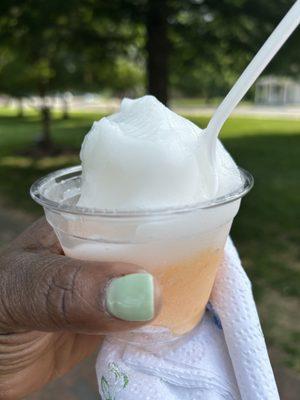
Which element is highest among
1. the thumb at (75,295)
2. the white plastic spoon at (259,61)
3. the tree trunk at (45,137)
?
the white plastic spoon at (259,61)

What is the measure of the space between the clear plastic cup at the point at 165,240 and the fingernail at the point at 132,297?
59mm

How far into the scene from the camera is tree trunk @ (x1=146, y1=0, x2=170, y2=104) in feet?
21.0

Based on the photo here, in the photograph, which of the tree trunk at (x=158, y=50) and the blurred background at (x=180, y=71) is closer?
the blurred background at (x=180, y=71)

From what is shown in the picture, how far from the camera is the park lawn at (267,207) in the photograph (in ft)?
12.6

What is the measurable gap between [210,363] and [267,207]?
5550 millimetres

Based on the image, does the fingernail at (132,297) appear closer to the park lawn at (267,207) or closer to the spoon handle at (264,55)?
the spoon handle at (264,55)

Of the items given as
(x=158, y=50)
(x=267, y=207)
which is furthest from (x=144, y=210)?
(x=158, y=50)

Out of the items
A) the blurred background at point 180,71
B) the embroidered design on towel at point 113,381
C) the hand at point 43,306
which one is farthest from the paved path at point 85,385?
the embroidered design on towel at point 113,381

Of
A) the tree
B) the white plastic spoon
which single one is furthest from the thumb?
the tree

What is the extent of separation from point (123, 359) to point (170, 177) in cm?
49

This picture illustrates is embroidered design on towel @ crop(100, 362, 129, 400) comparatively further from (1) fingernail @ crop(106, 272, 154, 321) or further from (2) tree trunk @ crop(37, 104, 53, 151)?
(2) tree trunk @ crop(37, 104, 53, 151)

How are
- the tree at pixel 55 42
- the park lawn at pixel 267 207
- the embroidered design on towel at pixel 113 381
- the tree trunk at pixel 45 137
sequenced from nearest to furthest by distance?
the embroidered design on towel at pixel 113 381 < the park lawn at pixel 267 207 < the tree at pixel 55 42 < the tree trunk at pixel 45 137

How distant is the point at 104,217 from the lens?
3.22 feet

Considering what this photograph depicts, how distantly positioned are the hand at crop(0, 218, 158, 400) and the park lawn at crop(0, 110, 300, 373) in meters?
2.22
